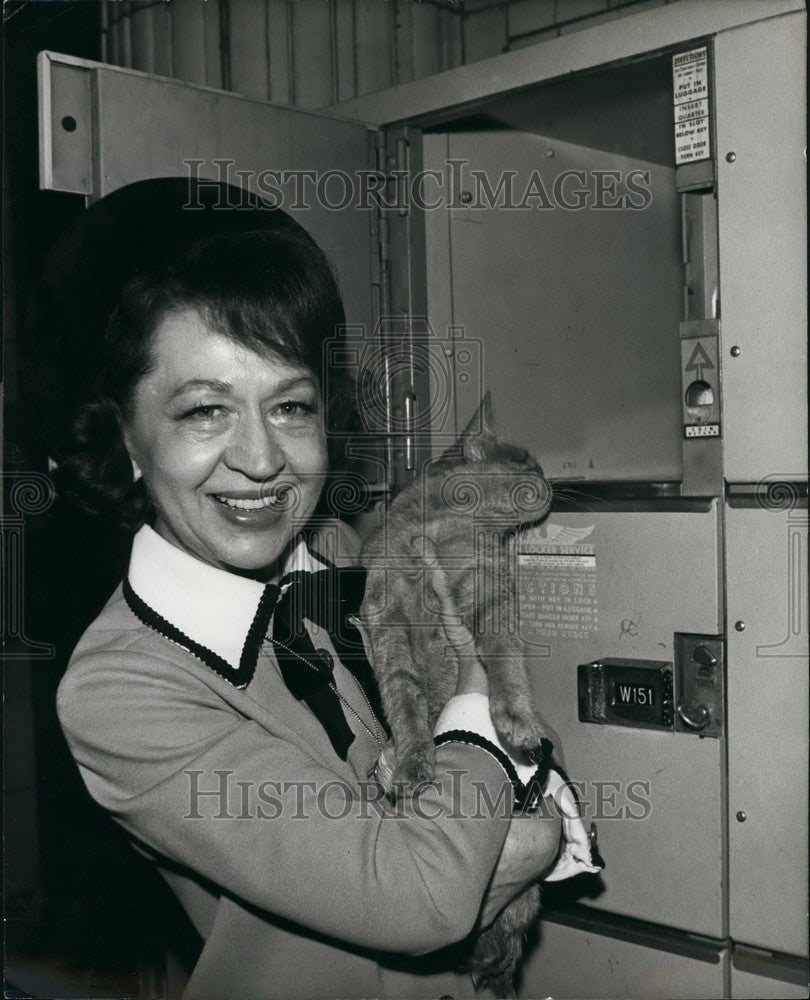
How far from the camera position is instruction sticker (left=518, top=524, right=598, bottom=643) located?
1407 millimetres

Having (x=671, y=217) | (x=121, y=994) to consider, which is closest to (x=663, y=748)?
(x=671, y=217)

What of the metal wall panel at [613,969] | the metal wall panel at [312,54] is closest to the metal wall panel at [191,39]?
the metal wall panel at [312,54]

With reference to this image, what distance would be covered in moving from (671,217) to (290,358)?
79 cm

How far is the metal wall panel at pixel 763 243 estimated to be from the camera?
118cm

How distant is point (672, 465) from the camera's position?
163 cm

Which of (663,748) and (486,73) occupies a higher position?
(486,73)

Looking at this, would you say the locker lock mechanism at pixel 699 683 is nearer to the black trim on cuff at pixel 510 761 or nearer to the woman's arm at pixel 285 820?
the black trim on cuff at pixel 510 761

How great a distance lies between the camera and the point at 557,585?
1.44 m

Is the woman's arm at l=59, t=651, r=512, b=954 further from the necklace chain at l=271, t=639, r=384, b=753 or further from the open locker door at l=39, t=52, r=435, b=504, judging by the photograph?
the open locker door at l=39, t=52, r=435, b=504

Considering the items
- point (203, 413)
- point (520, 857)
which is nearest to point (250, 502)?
point (203, 413)

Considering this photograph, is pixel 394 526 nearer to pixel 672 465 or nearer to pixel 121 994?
pixel 672 465

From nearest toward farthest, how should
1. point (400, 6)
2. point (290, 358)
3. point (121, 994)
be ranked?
point (290, 358) → point (121, 994) → point (400, 6)

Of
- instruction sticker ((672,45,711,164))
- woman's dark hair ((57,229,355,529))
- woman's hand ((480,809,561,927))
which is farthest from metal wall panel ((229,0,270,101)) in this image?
woman's hand ((480,809,561,927))

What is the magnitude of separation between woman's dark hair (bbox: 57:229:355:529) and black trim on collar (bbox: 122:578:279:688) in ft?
0.63
